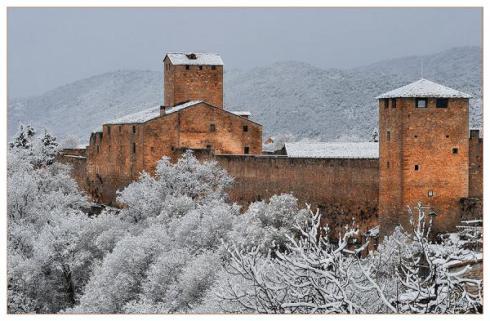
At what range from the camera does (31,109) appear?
2063 inches

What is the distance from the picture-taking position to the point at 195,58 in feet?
133

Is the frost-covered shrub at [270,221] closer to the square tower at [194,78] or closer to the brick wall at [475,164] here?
the brick wall at [475,164]

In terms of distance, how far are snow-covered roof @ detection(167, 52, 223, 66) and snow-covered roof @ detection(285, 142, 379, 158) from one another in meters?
5.86

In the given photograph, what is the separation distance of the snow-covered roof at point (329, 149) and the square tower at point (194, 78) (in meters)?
5.23

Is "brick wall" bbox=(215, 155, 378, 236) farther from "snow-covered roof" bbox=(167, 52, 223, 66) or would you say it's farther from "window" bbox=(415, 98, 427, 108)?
"snow-covered roof" bbox=(167, 52, 223, 66)

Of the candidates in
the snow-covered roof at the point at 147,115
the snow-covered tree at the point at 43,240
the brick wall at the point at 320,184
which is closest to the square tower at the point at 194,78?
the snow-covered roof at the point at 147,115

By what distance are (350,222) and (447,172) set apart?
3667 mm

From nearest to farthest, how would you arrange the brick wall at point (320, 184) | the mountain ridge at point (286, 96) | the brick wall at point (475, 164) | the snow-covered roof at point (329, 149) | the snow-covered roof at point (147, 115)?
the brick wall at point (475, 164) < the brick wall at point (320, 184) < the snow-covered roof at point (329, 149) < the snow-covered roof at point (147, 115) < the mountain ridge at point (286, 96)

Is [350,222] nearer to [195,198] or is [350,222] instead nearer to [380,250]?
[380,250]

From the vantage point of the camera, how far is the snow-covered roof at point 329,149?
3378 centimetres

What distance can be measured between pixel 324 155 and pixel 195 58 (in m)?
8.77

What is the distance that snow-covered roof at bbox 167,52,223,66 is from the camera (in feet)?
133

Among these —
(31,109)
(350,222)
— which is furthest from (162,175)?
(31,109)

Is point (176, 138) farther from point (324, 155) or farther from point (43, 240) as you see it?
point (43, 240)
